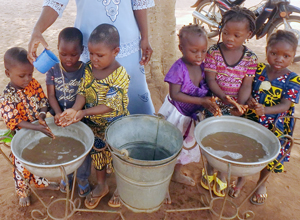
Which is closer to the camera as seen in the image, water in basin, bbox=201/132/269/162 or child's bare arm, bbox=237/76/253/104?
water in basin, bbox=201/132/269/162

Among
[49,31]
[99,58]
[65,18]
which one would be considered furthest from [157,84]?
[65,18]

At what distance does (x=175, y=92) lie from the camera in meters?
2.01

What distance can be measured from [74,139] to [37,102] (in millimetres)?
413

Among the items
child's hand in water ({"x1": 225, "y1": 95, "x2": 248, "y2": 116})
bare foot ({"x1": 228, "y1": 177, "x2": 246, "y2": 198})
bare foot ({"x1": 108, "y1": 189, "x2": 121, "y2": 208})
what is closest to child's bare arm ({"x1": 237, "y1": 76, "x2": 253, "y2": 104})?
child's hand in water ({"x1": 225, "y1": 95, "x2": 248, "y2": 116})

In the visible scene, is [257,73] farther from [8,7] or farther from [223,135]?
[8,7]

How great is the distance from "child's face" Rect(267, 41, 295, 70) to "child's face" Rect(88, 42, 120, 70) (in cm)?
117

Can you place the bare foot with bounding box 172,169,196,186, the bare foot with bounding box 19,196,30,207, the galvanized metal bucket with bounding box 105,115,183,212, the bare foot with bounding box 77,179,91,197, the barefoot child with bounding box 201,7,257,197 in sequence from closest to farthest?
the galvanized metal bucket with bounding box 105,115,183,212
the barefoot child with bounding box 201,7,257,197
the bare foot with bounding box 19,196,30,207
the bare foot with bounding box 77,179,91,197
the bare foot with bounding box 172,169,196,186

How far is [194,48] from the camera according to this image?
74.0 inches

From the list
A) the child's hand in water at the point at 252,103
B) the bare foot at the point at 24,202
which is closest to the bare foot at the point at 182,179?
the child's hand in water at the point at 252,103

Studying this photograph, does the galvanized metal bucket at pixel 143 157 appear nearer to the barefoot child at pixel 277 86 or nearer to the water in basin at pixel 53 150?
the water in basin at pixel 53 150

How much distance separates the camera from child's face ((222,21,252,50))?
1889mm

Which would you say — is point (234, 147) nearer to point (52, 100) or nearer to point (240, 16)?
point (240, 16)

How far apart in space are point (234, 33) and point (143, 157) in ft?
3.95

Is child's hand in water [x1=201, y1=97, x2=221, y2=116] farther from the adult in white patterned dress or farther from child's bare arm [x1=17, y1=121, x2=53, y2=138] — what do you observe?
child's bare arm [x1=17, y1=121, x2=53, y2=138]
